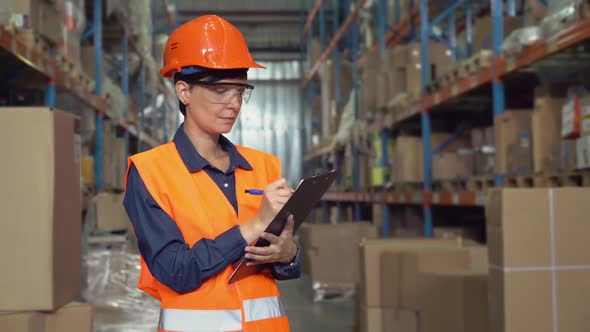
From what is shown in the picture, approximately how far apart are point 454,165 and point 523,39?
2.24 metres

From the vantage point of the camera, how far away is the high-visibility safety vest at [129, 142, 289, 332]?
1631 millimetres

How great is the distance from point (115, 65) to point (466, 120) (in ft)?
18.8

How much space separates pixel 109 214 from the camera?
17.1 feet

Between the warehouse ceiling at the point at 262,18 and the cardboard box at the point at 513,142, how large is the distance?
12.0m

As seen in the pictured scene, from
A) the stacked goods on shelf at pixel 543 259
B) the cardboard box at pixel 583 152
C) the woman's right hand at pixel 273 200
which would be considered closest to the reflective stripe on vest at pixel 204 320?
the woman's right hand at pixel 273 200

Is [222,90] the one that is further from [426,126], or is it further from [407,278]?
[426,126]

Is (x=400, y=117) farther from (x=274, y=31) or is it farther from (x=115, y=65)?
(x=274, y=31)

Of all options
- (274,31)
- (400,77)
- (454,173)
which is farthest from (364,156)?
(274,31)

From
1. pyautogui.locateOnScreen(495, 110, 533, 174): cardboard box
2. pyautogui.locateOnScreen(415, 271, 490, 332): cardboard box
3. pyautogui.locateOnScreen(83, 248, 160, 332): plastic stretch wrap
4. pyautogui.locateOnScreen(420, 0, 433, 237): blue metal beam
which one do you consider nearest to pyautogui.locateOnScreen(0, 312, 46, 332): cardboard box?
pyautogui.locateOnScreen(415, 271, 490, 332): cardboard box

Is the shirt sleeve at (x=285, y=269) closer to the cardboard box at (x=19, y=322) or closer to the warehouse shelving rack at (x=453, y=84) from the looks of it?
the cardboard box at (x=19, y=322)

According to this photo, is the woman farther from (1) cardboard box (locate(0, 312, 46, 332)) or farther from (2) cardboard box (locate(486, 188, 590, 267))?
(2) cardboard box (locate(486, 188, 590, 267))

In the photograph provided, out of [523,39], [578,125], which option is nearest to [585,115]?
[578,125]

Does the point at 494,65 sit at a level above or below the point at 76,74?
below

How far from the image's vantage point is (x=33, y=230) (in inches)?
90.9
